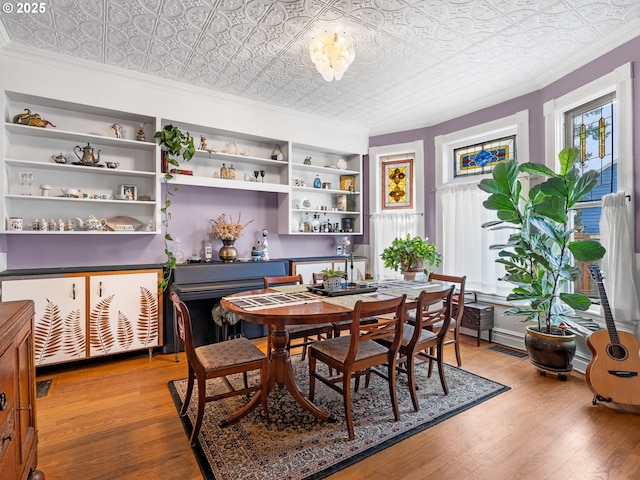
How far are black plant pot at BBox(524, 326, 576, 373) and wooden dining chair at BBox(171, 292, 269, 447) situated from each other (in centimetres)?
237

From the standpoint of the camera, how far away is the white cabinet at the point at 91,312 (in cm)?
284

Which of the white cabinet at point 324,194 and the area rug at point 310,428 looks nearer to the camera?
the area rug at point 310,428

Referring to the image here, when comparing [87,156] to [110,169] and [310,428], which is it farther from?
[310,428]

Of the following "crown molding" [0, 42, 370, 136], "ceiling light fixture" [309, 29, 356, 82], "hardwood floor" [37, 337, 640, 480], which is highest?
"crown molding" [0, 42, 370, 136]

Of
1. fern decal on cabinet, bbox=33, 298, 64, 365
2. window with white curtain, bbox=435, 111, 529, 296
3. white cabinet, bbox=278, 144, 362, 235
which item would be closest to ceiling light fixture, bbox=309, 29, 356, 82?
white cabinet, bbox=278, 144, 362, 235

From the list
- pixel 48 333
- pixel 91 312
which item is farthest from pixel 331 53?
pixel 48 333

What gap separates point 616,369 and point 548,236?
1.11 metres

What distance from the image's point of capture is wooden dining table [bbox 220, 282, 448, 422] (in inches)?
77.7

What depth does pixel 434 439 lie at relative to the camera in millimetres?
2010

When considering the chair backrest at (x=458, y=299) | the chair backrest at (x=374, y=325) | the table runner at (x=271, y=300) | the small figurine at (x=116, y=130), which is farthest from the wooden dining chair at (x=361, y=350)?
the small figurine at (x=116, y=130)

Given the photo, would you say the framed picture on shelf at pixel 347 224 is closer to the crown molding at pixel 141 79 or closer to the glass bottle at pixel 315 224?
the glass bottle at pixel 315 224

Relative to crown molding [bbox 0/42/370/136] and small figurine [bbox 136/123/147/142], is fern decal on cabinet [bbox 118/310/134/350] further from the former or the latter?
crown molding [bbox 0/42/370/136]

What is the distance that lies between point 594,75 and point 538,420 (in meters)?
2.94

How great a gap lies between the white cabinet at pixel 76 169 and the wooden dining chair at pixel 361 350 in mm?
2364
